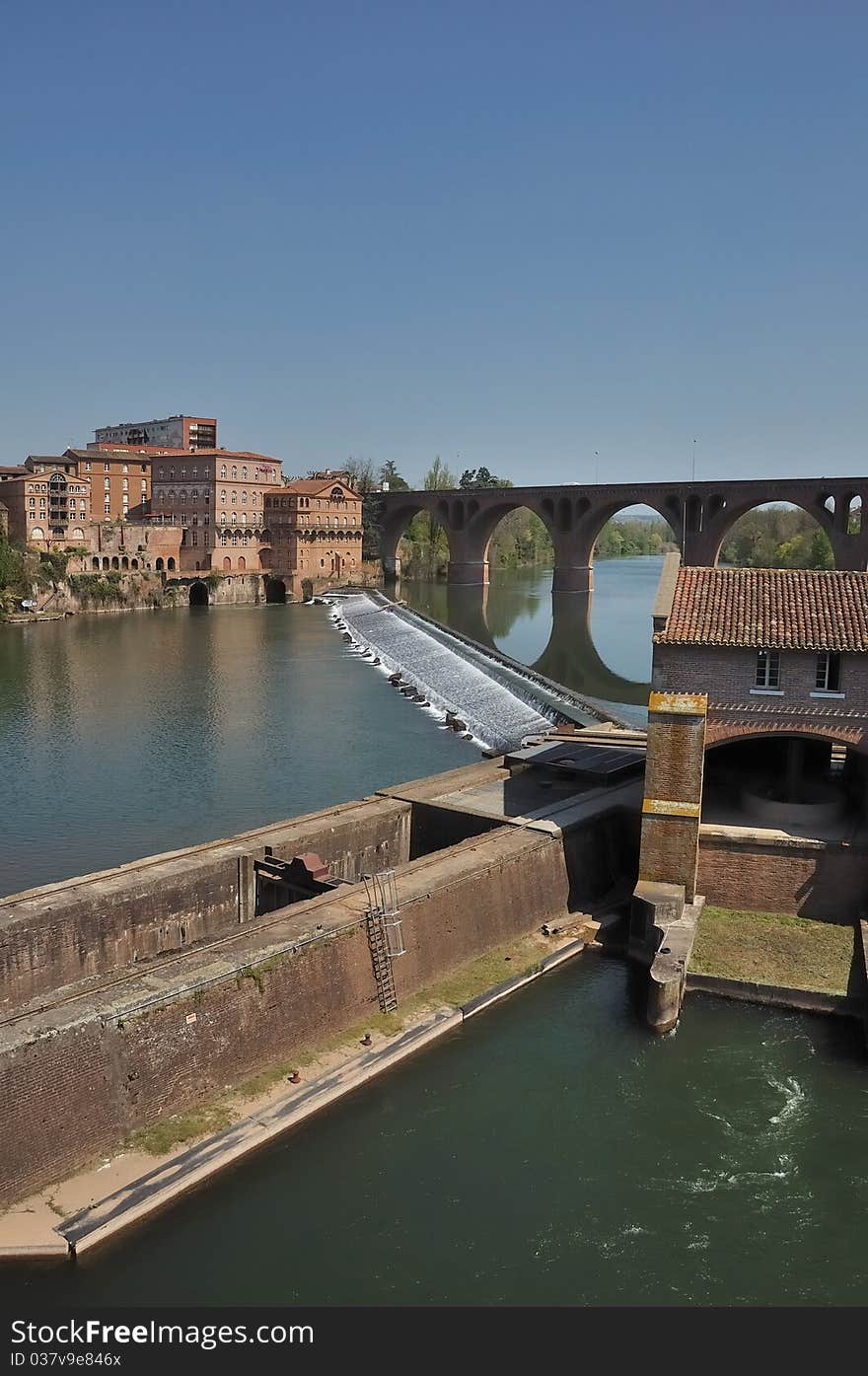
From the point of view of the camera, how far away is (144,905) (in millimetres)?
19531

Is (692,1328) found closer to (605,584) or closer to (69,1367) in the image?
(69,1367)

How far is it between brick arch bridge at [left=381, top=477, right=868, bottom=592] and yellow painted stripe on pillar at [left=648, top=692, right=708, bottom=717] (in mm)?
67315

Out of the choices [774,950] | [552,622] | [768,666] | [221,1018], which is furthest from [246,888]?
[552,622]

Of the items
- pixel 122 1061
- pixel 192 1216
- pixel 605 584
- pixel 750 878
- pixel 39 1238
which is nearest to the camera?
pixel 39 1238

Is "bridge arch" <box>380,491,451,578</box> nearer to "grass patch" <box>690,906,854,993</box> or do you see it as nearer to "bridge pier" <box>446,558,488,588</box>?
"bridge pier" <box>446,558,488,588</box>

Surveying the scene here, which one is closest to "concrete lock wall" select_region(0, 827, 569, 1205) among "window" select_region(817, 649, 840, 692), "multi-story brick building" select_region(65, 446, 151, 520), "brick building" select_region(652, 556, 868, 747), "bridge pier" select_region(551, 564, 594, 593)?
"brick building" select_region(652, 556, 868, 747)

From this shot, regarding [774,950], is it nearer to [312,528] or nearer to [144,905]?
[144,905]

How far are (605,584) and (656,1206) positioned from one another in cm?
11695

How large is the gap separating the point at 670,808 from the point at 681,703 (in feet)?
6.60

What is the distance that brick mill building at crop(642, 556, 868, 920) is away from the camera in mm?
21297

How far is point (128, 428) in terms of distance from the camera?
441 ft

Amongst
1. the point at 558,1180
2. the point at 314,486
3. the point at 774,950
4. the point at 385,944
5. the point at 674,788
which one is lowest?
the point at 558,1180

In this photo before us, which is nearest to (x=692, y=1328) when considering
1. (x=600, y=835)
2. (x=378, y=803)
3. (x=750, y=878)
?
(x=750, y=878)

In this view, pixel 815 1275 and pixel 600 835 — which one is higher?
pixel 600 835
